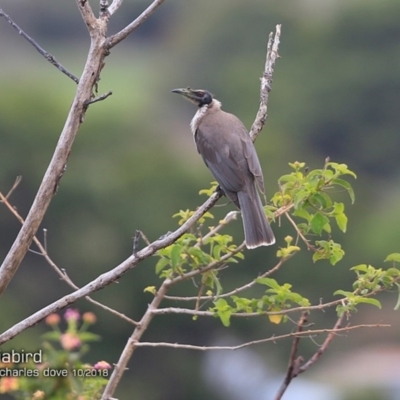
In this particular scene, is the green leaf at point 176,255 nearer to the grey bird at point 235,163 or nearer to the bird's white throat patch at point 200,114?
the grey bird at point 235,163

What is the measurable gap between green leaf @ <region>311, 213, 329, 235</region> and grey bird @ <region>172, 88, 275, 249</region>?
668 millimetres

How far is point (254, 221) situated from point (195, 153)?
19741 millimetres

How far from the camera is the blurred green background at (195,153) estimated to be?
19.2m

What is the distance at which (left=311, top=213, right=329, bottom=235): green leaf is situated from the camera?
3191 mm

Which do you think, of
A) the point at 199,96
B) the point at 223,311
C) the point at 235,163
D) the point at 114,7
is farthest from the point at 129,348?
the point at 199,96

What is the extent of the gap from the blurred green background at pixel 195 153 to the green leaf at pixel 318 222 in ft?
24.6

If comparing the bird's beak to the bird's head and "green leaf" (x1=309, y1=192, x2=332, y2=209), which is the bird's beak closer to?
the bird's head

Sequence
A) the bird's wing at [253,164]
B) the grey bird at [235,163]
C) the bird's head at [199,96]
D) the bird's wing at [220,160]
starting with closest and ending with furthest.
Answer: the grey bird at [235,163]
the bird's wing at [220,160]
the bird's wing at [253,164]
the bird's head at [199,96]

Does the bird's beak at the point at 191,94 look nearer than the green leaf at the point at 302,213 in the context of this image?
No

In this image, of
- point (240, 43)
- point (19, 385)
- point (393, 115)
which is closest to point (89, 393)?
point (19, 385)

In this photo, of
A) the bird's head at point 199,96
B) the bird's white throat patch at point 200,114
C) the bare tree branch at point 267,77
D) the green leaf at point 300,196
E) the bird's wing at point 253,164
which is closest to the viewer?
the green leaf at point 300,196

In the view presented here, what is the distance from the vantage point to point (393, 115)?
32625mm

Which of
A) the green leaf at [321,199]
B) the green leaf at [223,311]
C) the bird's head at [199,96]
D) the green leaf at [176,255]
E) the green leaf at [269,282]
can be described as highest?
the bird's head at [199,96]

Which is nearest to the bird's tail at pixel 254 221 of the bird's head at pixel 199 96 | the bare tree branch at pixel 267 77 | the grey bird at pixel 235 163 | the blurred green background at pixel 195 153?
the grey bird at pixel 235 163
